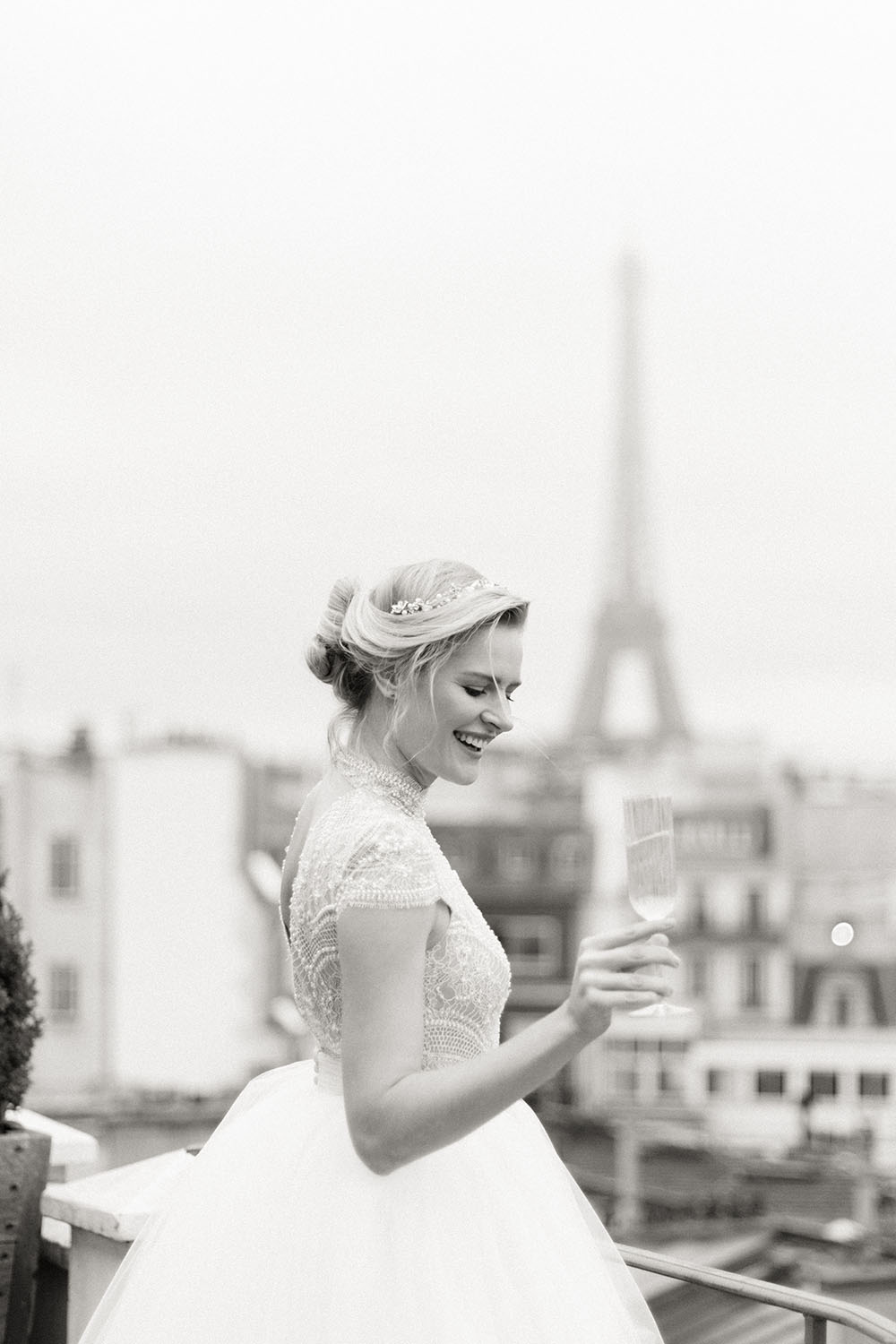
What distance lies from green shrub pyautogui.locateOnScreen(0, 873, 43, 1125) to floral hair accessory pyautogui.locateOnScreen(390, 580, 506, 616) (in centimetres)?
180

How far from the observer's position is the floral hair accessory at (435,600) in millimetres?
1989

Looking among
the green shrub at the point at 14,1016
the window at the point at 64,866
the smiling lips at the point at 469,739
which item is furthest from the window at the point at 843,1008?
the smiling lips at the point at 469,739

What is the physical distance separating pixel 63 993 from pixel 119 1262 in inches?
1423

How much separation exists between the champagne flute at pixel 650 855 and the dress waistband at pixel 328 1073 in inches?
17.5

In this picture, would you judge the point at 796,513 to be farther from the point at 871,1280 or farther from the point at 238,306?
the point at 871,1280

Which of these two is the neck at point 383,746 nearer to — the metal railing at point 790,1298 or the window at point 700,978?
the metal railing at point 790,1298

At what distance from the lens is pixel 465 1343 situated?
6.44ft

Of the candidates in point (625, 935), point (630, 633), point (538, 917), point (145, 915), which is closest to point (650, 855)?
point (625, 935)

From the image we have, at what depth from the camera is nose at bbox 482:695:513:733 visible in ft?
6.47

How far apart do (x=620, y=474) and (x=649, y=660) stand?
16.6 ft

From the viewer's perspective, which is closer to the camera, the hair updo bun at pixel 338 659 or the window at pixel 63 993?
the hair updo bun at pixel 338 659

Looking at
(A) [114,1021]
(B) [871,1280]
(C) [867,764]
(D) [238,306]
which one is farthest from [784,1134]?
(D) [238,306]

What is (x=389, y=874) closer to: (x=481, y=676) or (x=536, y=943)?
(x=481, y=676)

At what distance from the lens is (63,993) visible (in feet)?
125
